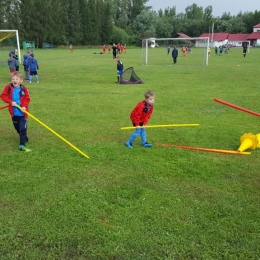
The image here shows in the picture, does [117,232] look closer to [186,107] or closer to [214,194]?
[214,194]

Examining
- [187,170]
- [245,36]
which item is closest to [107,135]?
[187,170]

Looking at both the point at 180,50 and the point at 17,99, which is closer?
the point at 17,99

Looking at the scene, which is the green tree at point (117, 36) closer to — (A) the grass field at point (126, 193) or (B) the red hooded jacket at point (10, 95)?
(A) the grass field at point (126, 193)

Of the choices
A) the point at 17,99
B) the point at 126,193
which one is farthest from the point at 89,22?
the point at 126,193

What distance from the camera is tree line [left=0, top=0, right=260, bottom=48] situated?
62.3 meters

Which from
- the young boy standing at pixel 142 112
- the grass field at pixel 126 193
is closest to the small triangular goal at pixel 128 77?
the grass field at pixel 126 193

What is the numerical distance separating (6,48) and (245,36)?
8072 centimetres

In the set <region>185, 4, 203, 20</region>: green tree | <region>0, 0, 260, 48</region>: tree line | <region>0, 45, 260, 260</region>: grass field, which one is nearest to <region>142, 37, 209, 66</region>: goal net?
<region>0, 45, 260, 260</region>: grass field

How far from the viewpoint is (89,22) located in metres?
72.5

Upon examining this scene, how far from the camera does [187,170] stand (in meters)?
4.96

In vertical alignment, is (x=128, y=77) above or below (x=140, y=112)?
below

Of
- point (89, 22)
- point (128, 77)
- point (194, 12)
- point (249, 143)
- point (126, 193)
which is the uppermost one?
point (194, 12)

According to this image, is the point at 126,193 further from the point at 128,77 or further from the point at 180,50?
the point at 180,50

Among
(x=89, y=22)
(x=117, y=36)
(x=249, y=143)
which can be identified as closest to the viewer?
(x=249, y=143)
